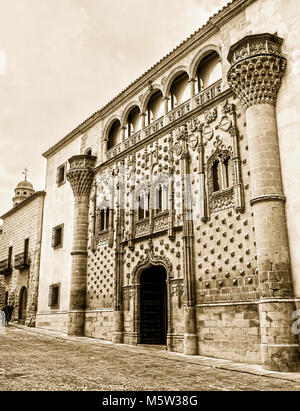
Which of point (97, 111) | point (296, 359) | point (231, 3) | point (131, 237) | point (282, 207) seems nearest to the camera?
point (296, 359)

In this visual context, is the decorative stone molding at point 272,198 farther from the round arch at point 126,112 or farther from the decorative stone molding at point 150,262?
the round arch at point 126,112

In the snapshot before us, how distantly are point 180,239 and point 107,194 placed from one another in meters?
5.34

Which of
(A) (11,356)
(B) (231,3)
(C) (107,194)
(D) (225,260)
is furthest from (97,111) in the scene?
(A) (11,356)

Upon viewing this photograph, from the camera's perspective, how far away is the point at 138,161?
15.2 m

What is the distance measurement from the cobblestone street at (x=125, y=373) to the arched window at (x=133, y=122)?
865 centimetres

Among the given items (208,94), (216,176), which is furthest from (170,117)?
(216,176)

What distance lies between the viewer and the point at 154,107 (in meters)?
15.5

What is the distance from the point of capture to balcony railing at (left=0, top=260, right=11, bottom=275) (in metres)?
26.7

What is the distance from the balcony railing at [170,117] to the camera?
12.4 m

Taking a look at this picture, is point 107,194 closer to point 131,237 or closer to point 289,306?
point 131,237

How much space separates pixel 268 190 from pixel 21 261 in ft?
57.9

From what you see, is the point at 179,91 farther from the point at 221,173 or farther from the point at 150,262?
the point at 150,262

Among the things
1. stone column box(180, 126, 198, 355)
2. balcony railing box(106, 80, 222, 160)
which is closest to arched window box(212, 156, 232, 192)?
stone column box(180, 126, 198, 355)

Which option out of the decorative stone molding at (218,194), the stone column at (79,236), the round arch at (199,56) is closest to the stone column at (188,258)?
the decorative stone molding at (218,194)
